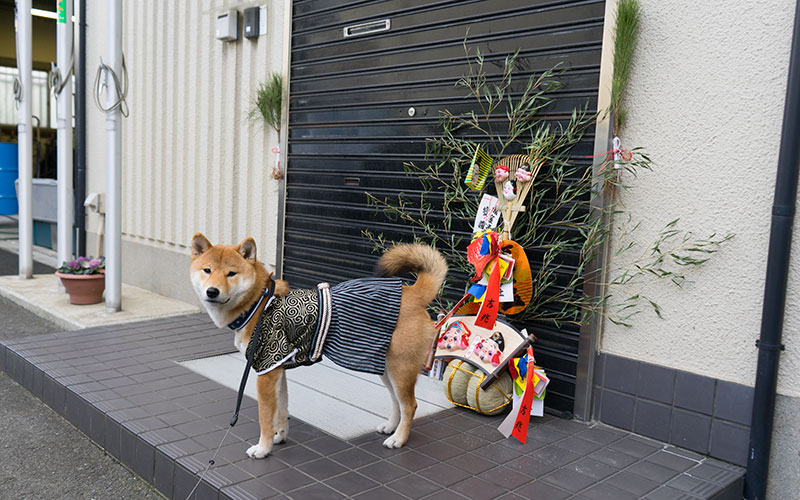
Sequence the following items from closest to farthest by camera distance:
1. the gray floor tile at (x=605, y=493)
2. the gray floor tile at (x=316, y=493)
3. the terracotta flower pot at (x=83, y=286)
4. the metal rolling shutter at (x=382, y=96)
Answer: the gray floor tile at (x=316, y=493) < the gray floor tile at (x=605, y=493) < the metal rolling shutter at (x=382, y=96) < the terracotta flower pot at (x=83, y=286)

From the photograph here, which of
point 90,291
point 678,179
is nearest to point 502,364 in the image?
point 678,179

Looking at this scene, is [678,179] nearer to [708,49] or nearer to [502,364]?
[708,49]

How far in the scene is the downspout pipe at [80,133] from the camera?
831 cm

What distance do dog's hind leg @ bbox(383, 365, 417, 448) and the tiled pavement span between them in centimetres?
6

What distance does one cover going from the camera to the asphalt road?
3.14m

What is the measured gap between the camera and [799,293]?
9.68ft

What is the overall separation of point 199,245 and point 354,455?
4.28ft

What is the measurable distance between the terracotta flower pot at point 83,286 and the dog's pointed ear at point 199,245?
3775 millimetres

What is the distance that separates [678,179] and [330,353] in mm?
2063

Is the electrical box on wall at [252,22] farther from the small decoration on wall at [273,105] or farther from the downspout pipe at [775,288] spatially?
the downspout pipe at [775,288]

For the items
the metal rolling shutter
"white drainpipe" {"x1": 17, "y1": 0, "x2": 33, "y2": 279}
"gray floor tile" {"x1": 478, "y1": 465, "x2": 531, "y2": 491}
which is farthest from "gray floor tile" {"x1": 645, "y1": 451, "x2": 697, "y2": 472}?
"white drainpipe" {"x1": 17, "y1": 0, "x2": 33, "y2": 279}

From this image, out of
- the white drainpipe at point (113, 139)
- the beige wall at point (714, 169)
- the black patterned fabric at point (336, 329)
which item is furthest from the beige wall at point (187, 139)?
the beige wall at point (714, 169)

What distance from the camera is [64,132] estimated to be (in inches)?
277

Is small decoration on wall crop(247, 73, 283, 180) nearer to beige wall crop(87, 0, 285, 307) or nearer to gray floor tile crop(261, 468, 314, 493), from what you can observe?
beige wall crop(87, 0, 285, 307)
